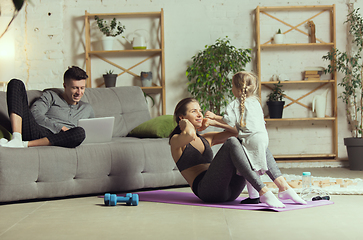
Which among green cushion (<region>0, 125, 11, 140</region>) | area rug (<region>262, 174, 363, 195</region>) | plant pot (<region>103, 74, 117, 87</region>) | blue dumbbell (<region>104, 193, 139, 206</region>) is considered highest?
plant pot (<region>103, 74, 117, 87</region>)

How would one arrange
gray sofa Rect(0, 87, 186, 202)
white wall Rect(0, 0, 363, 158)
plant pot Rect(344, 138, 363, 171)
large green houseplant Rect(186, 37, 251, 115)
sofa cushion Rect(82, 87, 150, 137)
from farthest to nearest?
white wall Rect(0, 0, 363, 158) < large green houseplant Rect(186, 37, 251, 115) < plant pot Rect(344, 138, 363, 171) < sofa cushion Rect(82, 87, 150, 137) < gray sofa Rect(0, 87, 186, 202)

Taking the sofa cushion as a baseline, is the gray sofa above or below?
below

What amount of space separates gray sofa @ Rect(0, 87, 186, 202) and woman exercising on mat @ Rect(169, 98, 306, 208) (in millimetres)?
639

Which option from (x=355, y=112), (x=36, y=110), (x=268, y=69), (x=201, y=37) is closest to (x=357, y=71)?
(x=355, y=112)

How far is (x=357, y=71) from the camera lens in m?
4.41

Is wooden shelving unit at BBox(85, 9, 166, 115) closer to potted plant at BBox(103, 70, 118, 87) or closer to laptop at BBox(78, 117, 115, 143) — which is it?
potted plant at BBox(103, 70, 118, 87)

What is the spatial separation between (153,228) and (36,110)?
5.15 ft

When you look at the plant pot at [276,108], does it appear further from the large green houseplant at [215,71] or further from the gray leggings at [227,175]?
the gray leggings at [227,175]

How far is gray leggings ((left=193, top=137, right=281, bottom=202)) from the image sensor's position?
187 cm

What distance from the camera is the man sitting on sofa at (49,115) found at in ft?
8.14

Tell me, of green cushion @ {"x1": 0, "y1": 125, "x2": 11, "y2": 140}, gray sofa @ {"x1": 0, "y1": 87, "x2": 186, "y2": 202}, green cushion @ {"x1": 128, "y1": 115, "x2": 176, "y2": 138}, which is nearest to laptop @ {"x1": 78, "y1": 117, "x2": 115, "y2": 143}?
gray sofa @ {"x1": 0, "y1": 87, "x2": 186, "y2": 202}

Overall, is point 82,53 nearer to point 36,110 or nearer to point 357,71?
point 36,110

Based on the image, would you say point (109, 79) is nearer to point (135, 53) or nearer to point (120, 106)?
point (135, 53)

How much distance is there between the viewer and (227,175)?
6.39 ft
